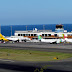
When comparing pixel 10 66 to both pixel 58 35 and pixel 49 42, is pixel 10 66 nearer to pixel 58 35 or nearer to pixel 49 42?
pixel 49 42

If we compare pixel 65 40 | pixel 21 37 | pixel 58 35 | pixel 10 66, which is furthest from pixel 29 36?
pixel 10 66

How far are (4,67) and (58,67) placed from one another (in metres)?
10.8

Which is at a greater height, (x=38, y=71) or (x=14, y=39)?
(x=14, y=39)

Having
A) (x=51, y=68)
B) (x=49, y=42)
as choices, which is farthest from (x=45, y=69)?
(x=49, y=42)

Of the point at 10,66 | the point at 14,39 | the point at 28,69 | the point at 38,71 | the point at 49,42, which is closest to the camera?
the point at 38,71

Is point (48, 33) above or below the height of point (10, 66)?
above

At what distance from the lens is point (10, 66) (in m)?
49.8

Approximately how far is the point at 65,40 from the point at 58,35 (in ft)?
55.8

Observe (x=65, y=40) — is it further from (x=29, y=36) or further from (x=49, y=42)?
(x=29, y=36)

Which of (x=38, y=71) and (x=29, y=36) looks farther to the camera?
(x=29, y=36)

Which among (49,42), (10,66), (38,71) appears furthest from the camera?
(49,42)

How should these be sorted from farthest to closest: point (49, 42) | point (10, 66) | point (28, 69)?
point (49, 42)
point (10, 66)
point (28, 69)

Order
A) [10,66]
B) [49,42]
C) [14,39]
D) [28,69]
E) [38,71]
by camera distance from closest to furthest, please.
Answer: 1. [38,71]
2. [28,69]
3. [10,66]
4. [49,42]
5. [14,39]

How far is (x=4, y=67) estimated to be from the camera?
1922 inches
